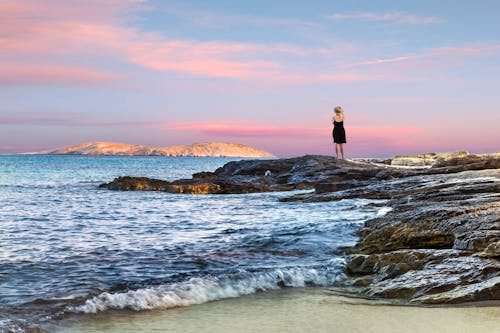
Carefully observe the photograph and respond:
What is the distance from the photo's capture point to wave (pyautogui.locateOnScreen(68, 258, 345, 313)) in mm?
7020

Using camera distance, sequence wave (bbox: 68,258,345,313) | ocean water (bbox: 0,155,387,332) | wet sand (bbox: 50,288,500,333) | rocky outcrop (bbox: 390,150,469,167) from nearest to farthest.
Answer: wet sand (bbox: 50,288,500,333), wave (bbox: 68,258,345,313), ocean water (bbox: 0,155,387,332), rocky outcrop (bbox: 390,150,469,167)

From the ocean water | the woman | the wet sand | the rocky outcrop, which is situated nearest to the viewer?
the wet sand

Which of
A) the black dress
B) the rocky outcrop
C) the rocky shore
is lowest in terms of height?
the rocky shore

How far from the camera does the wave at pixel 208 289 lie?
276 inches

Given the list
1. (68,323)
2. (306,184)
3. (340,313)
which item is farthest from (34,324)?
(306,184)

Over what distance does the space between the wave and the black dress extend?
2130 centimetres

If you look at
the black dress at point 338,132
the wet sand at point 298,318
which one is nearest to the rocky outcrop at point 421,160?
the black dress at point 338,132

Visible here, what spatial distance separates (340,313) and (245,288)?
6.25ft

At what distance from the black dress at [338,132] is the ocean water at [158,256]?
11.2 metres

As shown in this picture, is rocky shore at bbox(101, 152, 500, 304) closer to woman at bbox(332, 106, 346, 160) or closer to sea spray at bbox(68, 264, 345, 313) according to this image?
sea spray at bbox(68, 264, 345, 313)

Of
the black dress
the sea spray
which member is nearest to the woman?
the black dress

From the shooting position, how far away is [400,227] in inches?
412

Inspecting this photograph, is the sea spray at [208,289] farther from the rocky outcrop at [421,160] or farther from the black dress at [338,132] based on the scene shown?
the rocky outcrop at [421,160]

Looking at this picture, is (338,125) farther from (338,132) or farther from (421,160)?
(421,160)
